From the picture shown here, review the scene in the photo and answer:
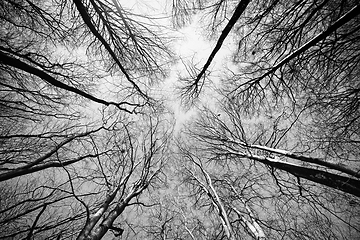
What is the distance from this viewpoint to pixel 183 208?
22.0 feet

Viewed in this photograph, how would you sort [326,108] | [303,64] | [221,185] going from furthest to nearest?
[221,185]
[326,108]
[303,64]

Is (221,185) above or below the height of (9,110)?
above

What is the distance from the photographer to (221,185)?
6.61 metres

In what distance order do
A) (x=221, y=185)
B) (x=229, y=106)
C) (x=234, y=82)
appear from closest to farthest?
1. (x=234, y=82)
2. (x=229, y=106)
3. (x=221, y=185)

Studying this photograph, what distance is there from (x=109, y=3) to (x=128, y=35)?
0.74m

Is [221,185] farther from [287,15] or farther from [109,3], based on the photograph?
[109,3]

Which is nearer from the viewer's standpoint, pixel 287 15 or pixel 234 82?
pixel 287 15

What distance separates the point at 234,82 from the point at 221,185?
4933 mm

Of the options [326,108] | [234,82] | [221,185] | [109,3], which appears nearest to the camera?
[109,3]

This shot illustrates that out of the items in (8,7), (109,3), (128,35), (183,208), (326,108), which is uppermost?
(326,108)

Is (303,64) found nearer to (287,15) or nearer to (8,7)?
(287,15)

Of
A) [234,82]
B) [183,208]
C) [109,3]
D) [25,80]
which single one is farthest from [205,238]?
[25,80]

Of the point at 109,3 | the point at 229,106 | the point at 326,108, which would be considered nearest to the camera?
the point at 109,3

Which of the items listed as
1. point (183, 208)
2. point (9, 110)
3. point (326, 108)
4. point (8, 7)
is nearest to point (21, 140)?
point (9, 110)
